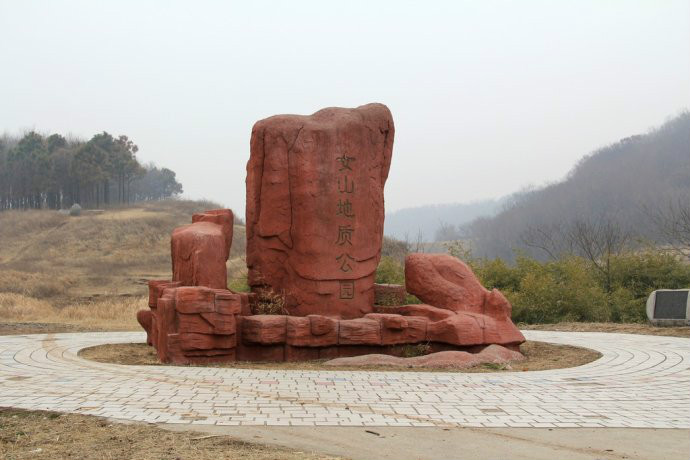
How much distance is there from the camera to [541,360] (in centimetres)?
893

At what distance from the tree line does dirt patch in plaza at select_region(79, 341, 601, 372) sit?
126 feet

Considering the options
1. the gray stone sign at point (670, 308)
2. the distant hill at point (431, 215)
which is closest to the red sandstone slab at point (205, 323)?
the gray stone sign at point (670, 308)

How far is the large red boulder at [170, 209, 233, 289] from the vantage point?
888 cm

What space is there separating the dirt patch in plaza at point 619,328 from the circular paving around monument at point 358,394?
3582 millimetres

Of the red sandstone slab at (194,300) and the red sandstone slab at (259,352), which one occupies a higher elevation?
the red sandstone slab at (194,300)

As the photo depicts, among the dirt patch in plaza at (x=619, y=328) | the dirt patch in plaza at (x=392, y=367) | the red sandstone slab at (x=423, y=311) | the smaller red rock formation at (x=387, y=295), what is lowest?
the dirt patch in plaza at (x=619, y=328)

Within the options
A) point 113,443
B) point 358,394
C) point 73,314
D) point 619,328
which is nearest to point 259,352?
point 358,394

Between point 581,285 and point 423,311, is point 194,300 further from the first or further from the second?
point 581,285

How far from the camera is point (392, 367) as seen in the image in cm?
812

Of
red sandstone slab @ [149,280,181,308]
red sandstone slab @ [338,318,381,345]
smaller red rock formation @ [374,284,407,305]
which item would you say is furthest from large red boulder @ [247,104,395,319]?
red sandstone slab @ [149,280,181,308]

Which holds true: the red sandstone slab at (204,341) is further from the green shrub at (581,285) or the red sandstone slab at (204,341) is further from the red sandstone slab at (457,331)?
the green shrub at (581,285)

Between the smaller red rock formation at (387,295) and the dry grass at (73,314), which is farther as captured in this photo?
the dry grass at (73,314)

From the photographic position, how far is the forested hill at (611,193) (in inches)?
1748

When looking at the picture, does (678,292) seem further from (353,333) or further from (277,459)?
(277,459)
